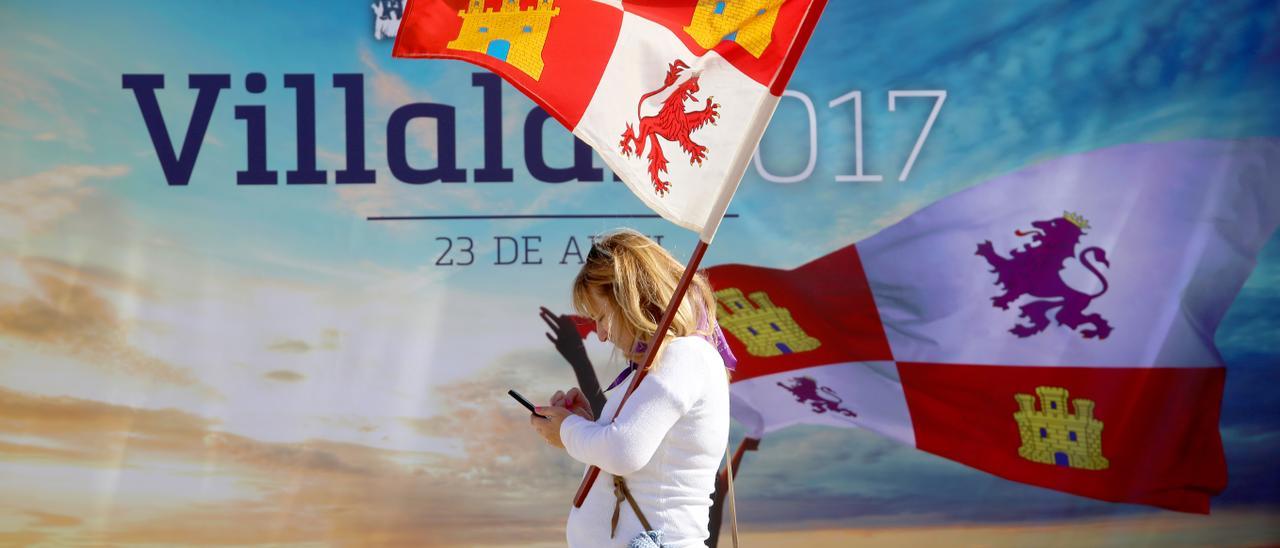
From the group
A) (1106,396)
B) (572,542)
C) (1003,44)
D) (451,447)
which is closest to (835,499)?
(1106,396)

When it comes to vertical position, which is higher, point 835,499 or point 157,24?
point 157,24

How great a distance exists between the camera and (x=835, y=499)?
3.47 meters

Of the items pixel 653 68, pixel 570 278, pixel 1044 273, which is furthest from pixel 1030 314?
pixel 653 68

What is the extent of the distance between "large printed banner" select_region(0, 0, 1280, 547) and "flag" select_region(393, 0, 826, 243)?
139 cm

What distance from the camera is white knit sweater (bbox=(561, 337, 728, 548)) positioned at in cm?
159

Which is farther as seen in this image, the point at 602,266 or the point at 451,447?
the point at 451,447

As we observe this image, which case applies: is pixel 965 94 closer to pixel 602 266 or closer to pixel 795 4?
pixel 795 4

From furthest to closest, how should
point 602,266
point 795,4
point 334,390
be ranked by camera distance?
1. point 334,390
2. point 795,4
3. point 602,266

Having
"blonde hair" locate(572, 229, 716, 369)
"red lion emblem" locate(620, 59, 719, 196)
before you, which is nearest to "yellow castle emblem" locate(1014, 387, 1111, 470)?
"red lion emblem" locate(620, 59, 719, 196)

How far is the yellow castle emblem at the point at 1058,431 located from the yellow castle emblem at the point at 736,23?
1938mm

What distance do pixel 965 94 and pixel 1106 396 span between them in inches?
35.5

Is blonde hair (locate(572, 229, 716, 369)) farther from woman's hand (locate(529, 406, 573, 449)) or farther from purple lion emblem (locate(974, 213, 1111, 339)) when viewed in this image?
purple lion emblem (locate(974, 213, 1111, 339))

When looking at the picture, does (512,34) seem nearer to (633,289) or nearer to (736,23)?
(736,23)

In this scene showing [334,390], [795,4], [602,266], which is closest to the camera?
[602,266]
